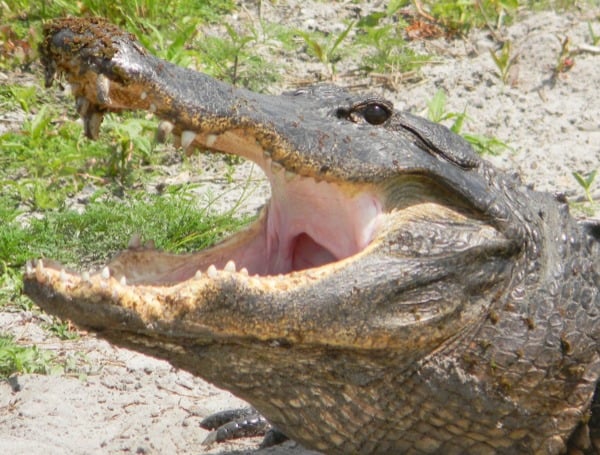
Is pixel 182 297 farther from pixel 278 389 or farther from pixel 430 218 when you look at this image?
pixel 430 218

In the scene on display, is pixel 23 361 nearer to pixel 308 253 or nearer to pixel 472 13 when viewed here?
pixel 308 253

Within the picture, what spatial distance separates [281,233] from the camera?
4059mm

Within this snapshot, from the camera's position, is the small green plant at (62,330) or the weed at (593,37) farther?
the weed at (593,37)

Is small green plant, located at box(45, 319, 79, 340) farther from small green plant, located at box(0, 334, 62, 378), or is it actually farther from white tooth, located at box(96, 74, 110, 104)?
white tooth, located at box(96, 74, 110, 104)

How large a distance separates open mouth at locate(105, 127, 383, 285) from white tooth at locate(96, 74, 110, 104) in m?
0.27

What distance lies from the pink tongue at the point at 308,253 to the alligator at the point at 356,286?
0.28 feet

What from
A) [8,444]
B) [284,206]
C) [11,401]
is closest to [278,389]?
[284,206]

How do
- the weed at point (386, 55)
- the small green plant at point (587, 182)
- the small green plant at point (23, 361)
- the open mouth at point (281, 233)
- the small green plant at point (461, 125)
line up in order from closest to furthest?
the open mouth at point (281, 233)
the small green plant at point (23, 361)
the small green plant at point (587, 182)
the small green plant at point (461, 125)
the weed at point (386, 55)

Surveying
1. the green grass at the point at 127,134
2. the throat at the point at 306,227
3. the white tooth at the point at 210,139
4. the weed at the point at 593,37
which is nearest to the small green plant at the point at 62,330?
the green grass at the point at 127,134

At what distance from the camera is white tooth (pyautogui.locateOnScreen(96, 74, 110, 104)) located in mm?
3332

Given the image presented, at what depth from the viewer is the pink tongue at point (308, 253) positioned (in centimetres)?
412

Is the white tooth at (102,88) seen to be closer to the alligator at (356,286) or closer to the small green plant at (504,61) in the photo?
the alligator at (356,286)

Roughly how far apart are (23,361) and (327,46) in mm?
3529

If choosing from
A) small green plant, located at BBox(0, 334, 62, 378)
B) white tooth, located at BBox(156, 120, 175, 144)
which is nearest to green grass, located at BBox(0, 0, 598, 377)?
small green plant, located at BBox(0, 334, 62, 378)
